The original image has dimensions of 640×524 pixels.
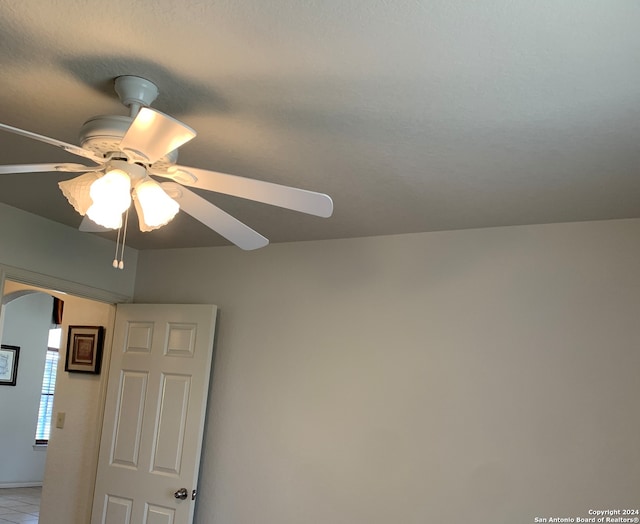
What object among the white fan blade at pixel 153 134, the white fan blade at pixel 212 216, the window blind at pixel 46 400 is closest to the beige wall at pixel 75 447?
the white fan blade at pixel 212 216

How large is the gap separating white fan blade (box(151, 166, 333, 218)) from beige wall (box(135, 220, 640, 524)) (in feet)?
5.29

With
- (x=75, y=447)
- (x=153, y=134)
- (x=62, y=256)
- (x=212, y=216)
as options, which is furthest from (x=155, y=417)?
(x=153, y=134)

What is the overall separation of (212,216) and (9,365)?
6.79 meters

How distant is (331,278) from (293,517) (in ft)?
4.39

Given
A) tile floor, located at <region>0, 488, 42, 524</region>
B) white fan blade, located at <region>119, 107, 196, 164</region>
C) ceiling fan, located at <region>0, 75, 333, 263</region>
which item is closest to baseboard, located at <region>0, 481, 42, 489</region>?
tile floor, located at <region>0, 488, 42, 524</region>

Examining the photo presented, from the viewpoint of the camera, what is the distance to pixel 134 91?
1.94m

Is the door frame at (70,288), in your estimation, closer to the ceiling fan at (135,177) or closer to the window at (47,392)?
the ceiling fan at (135,177)

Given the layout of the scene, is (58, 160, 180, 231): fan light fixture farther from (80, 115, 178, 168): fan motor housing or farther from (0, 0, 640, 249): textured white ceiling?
(0, 0, 640, 249): textured white ceiling

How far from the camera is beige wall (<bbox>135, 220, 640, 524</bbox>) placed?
2.96 metres

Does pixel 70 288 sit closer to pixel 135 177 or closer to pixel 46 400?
pixel 135 177

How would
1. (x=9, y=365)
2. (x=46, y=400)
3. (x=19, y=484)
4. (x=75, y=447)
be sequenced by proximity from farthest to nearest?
(x=46, y=400)
(x=9, y=365)
(x=19, y=484)
(x=75, y=447)

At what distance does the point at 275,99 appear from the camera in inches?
79.7

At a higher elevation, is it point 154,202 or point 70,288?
point 154,202

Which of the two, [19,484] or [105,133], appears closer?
[105,133]
